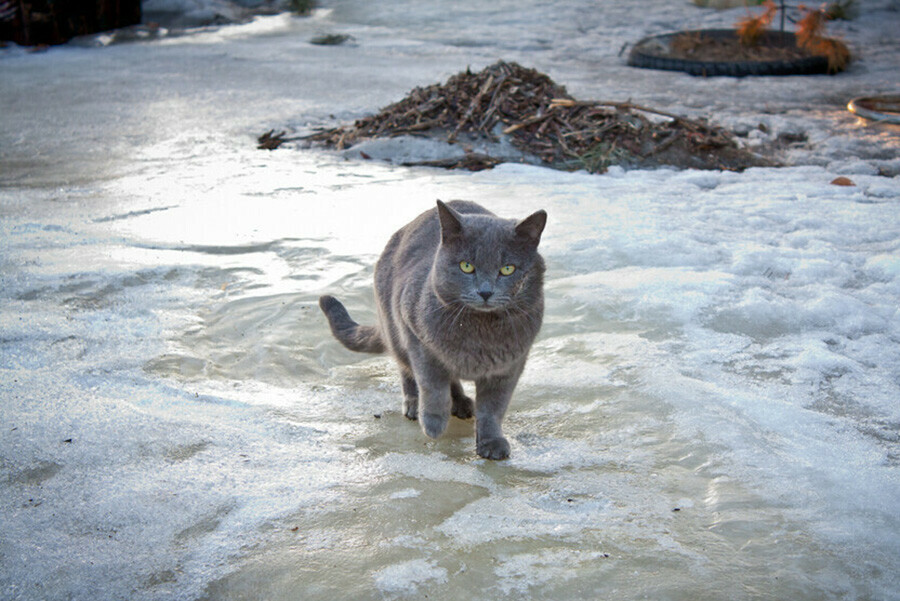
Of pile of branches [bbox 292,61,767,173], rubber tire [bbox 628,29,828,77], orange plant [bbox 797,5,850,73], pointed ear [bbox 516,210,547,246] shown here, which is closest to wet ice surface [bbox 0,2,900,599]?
pile of branches [bbox 292,61,767,173]

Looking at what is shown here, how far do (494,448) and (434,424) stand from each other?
8.8 inches

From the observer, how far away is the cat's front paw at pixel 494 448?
2436 mm

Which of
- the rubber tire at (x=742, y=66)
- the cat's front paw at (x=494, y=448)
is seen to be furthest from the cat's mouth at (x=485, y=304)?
the rubber tire at (x=742, y=66)

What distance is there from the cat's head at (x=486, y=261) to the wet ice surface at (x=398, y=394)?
1.78 feet

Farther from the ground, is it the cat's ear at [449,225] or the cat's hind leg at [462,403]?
the cat's ear at [449,225]

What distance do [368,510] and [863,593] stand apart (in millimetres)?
1240

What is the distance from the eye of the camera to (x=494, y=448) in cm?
244

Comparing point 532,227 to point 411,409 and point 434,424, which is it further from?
point 411,409

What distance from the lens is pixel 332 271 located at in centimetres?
394

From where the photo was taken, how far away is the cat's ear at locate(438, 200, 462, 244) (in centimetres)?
230

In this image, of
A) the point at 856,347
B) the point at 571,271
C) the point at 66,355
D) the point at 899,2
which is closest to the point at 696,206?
the point at 571,271

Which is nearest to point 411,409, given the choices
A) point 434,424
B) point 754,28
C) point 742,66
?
point 434,424

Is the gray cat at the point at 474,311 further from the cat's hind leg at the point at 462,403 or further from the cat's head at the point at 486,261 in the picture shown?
the cat's hind leg at the point at 462,403

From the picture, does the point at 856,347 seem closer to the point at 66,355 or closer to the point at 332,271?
the point at 332,271
